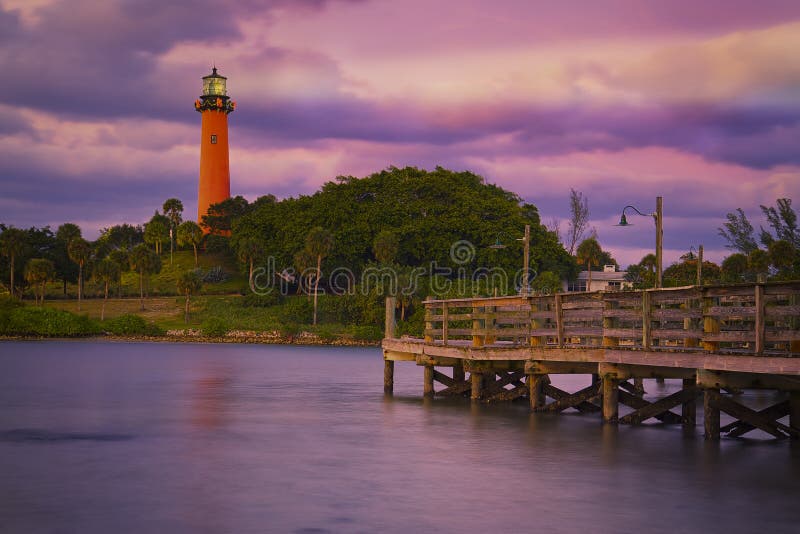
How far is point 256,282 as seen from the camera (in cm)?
10381

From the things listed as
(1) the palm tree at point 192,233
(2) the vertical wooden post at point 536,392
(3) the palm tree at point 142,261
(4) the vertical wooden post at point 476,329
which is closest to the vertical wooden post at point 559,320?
(2) the vertical wooden post at point 536,392

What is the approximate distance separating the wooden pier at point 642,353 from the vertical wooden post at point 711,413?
0.07 ft

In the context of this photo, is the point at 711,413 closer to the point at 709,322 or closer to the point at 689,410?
the point at 709,322

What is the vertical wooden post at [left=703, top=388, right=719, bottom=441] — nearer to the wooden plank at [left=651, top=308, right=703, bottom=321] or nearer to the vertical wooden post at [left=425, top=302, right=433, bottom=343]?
the wooden plank at [left=651, top=308, right=703, bottom=321]

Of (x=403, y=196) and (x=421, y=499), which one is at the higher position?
(x=403, y=196)

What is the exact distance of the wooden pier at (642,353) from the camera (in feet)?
61.7

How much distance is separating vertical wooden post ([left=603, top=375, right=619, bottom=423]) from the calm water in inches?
15.1

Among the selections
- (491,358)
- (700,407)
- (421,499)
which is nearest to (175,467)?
(421,499)

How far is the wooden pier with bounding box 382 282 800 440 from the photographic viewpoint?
18.8 metres

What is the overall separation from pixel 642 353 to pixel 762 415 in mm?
2770

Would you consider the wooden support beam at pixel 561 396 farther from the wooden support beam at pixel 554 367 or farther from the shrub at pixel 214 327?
the shrub at pixel 214 327

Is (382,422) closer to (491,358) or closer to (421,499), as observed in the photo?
(491,358)

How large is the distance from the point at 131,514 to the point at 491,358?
45.5 ft

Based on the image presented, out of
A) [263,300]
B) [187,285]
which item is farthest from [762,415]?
[187,285]
